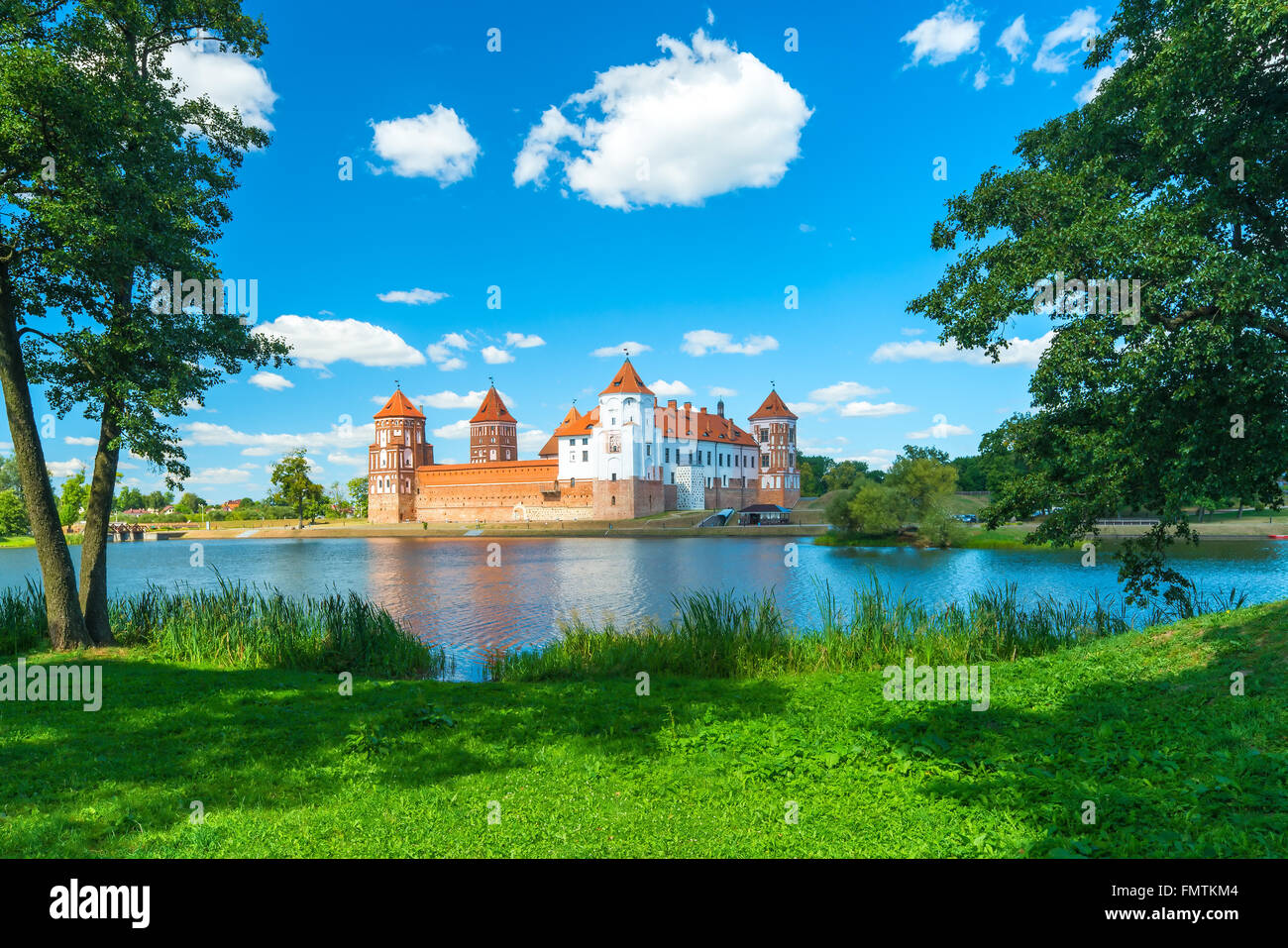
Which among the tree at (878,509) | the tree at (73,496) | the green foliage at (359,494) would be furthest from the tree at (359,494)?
the tree at (878,509)

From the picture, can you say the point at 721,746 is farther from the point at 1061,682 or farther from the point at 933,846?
the point at 1061,682

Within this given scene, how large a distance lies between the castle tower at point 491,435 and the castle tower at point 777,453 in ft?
124

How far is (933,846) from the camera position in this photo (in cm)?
426

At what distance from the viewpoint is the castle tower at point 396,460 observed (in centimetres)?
9838

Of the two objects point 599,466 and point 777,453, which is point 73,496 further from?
point 777,453

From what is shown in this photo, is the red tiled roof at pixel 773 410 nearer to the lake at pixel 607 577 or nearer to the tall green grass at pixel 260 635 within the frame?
the lake at pixel 607 577

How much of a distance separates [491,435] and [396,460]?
15.8 m

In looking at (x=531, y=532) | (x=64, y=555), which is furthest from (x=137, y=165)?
(x=531, y=532)

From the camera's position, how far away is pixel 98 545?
12281 mm

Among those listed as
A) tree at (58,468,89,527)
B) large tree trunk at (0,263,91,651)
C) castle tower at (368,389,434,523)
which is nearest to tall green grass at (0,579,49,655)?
large tree trunk at (0,263,91,651)

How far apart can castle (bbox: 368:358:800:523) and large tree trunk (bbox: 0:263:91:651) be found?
7280 centimetres

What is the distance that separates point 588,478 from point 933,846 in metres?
84.1

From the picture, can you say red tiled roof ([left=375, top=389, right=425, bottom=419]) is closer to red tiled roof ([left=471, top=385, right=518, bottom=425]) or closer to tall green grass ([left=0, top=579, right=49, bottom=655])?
red tiled roof ([left=471, top=385, right=518, bottom=425])

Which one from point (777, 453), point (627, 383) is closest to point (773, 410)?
point (777, 453)
